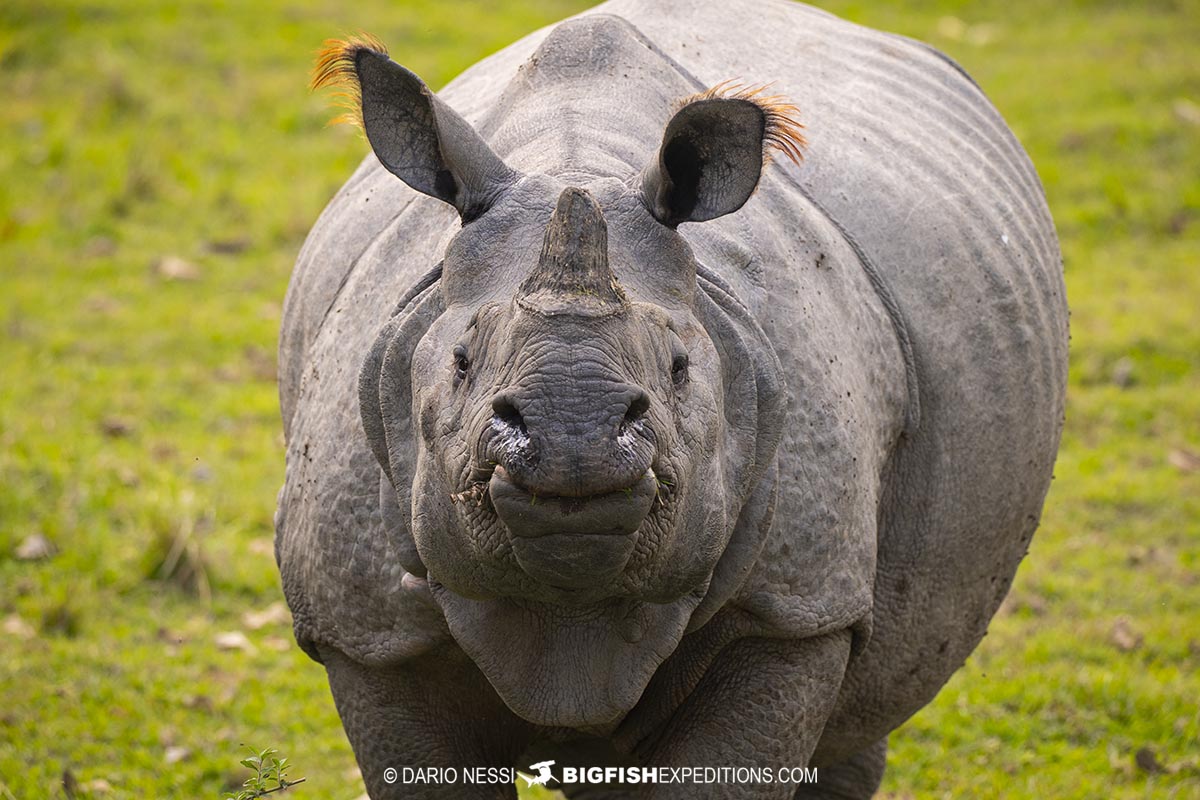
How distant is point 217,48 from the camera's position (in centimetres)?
1307

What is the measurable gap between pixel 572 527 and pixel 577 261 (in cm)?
42

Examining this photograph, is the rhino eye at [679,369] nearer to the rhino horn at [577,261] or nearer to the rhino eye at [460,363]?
the rhino horn at [577,261]

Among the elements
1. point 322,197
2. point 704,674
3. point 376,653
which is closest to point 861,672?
point 704,674

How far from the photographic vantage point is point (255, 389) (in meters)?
8.68

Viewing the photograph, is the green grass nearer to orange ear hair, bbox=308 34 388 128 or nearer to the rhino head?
the rhino head

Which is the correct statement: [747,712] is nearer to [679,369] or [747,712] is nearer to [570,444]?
[679,369]

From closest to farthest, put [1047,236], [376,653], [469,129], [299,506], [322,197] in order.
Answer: [469,129], [376,653], [299,506], [1047,236], [322,197]

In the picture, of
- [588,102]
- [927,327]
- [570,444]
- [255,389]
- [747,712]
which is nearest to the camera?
[570,444]

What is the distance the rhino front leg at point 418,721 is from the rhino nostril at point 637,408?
1060 mm

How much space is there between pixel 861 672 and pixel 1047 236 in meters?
1.64

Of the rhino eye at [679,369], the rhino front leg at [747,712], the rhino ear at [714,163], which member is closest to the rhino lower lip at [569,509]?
the rhino eye at [679,369]

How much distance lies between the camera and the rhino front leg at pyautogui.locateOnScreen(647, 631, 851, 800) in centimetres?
340

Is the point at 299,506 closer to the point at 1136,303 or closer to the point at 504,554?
the point at 504,554

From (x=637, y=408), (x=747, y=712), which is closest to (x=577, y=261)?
(x=637, y=408)
